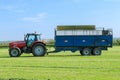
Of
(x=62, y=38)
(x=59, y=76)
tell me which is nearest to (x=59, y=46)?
(x=62, y=38)

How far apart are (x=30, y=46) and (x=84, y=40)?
535cm

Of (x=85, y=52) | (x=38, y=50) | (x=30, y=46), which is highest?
(x=30, y=46)

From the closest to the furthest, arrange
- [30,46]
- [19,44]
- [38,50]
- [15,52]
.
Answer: [38,50] < [15,52] < [30,46] < [19,44]

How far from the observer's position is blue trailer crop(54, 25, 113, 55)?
38781 millimetres

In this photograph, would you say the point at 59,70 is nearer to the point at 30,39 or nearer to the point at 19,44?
the point at 30,39

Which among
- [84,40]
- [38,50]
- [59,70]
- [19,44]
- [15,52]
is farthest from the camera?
[84,40]

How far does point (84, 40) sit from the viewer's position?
128 ft

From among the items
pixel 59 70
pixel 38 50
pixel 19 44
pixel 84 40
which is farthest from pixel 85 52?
pixel 59 70

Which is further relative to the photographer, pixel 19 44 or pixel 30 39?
pixel 19 44

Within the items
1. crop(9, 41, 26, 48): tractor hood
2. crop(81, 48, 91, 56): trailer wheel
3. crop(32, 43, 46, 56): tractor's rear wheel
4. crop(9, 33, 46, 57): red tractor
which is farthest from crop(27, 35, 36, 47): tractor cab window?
crop(81, 48, 91, 56): trailer wheel

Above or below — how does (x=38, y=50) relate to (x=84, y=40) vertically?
below

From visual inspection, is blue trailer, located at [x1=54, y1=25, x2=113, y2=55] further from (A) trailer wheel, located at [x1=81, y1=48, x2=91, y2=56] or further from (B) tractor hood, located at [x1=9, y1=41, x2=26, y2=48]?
(B) tractor hood, located at [x1=9, y1=41, x2=26, y2=48]

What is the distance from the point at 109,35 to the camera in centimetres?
3891

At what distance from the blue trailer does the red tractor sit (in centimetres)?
227
